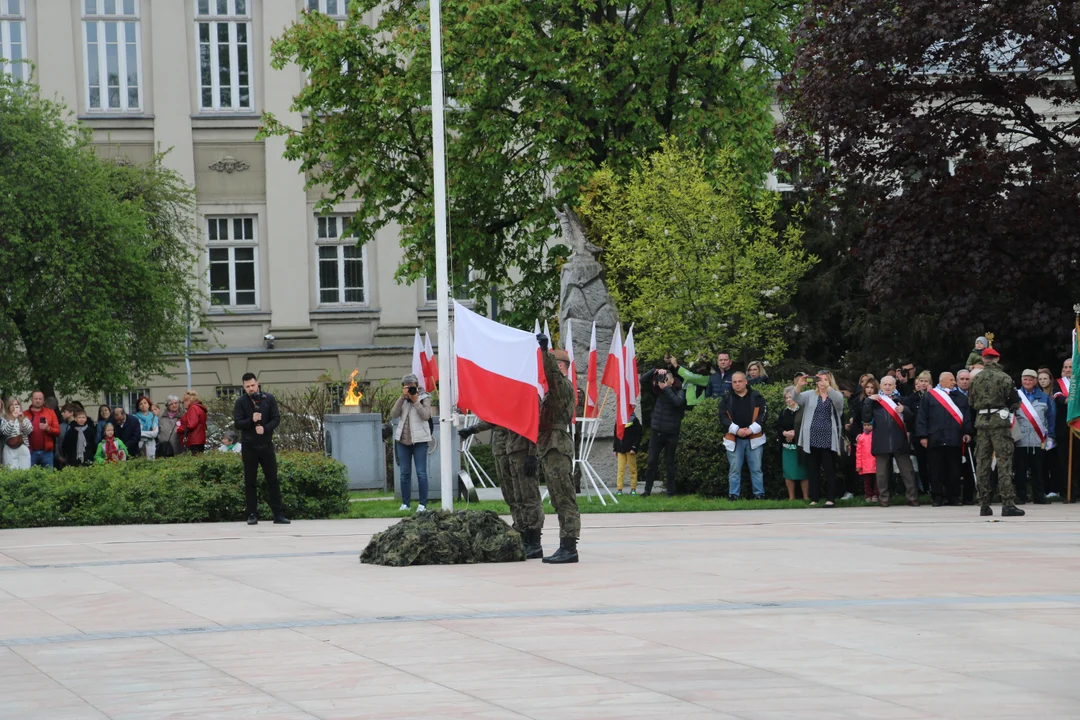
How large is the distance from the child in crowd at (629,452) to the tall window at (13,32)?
23.7 metres

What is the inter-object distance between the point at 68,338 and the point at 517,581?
18.9 m

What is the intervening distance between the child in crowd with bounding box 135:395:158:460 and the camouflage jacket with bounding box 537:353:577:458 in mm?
13913

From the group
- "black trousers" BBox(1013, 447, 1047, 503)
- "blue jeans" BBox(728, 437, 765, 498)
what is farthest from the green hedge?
"black trousers" BBox(1013, 447, 1047, 503)

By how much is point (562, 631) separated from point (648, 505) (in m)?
11.0

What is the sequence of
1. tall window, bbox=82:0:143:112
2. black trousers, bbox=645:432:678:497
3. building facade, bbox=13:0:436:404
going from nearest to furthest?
black trousers, bbox=645:432:678:497
building facade, bbox=13:0:436:404
tall window, bbox=82:0:143:112

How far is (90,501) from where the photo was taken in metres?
19.1

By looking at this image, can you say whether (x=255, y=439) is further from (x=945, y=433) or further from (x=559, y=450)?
(x=945, y=433)

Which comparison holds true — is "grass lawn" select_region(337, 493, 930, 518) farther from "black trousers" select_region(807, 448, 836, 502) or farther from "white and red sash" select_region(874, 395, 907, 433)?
"white and red sash" select_region(874, 395, 907, 433)

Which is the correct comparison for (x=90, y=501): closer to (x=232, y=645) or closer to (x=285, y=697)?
(x=232, y=645)

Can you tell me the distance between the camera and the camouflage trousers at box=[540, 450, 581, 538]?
44.2ft

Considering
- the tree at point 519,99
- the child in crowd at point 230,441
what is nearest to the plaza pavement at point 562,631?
the child in crowd at point 230,441

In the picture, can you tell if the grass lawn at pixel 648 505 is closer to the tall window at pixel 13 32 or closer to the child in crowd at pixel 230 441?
the child in crowd at pixel 230 441

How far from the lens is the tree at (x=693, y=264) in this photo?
84.2ft

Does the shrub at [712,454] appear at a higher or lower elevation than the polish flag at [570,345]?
lower
